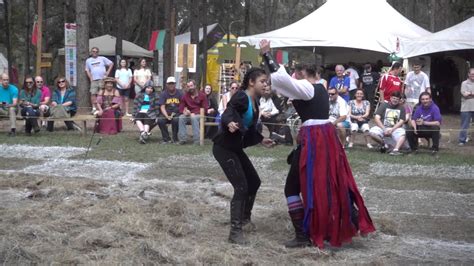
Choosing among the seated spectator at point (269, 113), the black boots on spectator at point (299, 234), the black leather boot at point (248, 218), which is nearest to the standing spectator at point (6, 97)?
the seated spectator at point (269, 113)

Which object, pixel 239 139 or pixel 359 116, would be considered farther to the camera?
pixel 359 116

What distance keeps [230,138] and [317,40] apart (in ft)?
44.4

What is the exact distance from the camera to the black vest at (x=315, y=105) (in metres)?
5.61

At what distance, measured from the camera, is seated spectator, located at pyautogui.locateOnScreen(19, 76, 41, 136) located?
13258 mm

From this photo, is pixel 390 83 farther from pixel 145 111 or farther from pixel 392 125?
pixel 145 111

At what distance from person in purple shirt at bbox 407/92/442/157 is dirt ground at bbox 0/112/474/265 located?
2.90 feet

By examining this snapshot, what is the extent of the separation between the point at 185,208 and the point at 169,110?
20.7 feet

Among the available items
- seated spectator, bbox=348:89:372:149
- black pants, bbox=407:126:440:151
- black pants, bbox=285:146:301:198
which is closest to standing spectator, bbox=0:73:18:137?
seated spectator, bbox=348:89:372:149

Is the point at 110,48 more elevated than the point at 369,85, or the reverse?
the point at 110,48

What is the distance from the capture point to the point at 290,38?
19000 millimetres

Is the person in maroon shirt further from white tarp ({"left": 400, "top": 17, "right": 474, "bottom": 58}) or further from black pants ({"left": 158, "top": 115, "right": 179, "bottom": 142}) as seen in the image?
white tarp ({"left": 400, "top": 17, "right": 474, "bottom": 58})

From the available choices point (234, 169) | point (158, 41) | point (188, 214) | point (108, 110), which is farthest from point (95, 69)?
point (234, 169)

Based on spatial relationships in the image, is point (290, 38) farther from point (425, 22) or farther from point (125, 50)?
point (425, 22)

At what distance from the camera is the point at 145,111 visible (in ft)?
42.9
